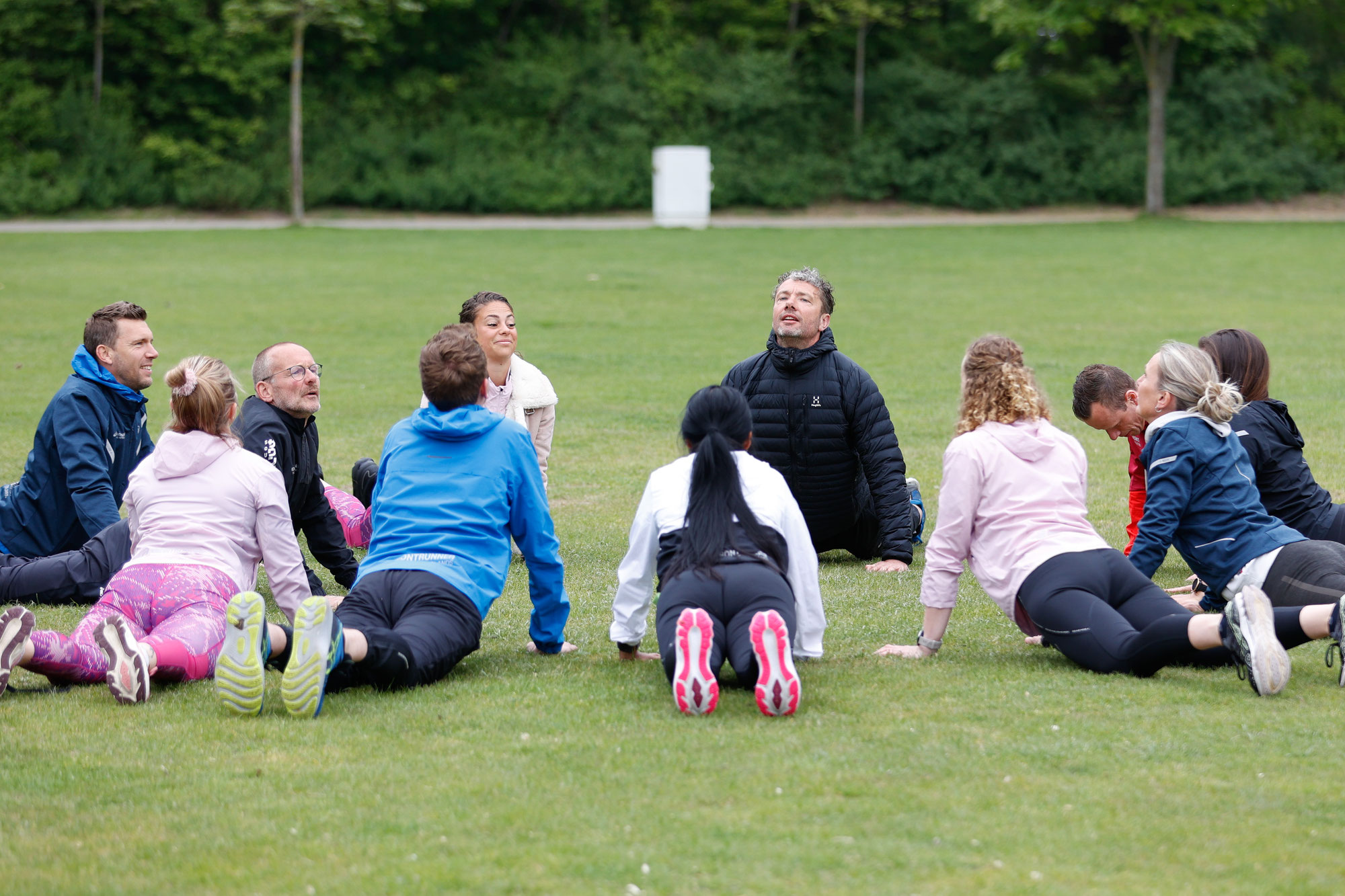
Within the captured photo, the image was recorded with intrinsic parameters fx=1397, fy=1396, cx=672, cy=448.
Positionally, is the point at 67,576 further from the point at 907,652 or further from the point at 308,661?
the point at 907,652

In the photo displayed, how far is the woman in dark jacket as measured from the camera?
6559mm

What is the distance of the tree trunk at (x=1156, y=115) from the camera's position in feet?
131

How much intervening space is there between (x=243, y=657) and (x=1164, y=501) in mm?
3724

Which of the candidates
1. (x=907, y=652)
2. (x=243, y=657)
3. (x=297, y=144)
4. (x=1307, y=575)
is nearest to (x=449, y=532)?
(x=243, y=657)

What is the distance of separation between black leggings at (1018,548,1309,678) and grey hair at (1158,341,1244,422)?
879mm

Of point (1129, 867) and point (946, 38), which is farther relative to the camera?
point (946, 38)

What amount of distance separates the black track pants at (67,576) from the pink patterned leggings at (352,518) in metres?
1.66

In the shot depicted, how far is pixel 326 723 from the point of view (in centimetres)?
484

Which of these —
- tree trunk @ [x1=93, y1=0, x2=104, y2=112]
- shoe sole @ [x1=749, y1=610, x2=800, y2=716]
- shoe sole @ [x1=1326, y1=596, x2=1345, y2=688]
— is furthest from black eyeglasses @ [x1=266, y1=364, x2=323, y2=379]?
tree trunk @ [x1=93, y1=0, x2=104, y2=112]

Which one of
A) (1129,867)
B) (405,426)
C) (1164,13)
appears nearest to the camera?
(1129,867)

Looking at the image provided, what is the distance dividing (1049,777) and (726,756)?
990 millimetres

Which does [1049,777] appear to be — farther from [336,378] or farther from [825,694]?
[336,378]

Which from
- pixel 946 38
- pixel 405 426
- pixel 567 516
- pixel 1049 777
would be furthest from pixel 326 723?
pixel 946 38

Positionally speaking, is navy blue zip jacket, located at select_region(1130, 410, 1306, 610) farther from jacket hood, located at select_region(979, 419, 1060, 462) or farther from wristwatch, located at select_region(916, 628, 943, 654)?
wristwatch, located at select_region(916, 628, 943, 654)
